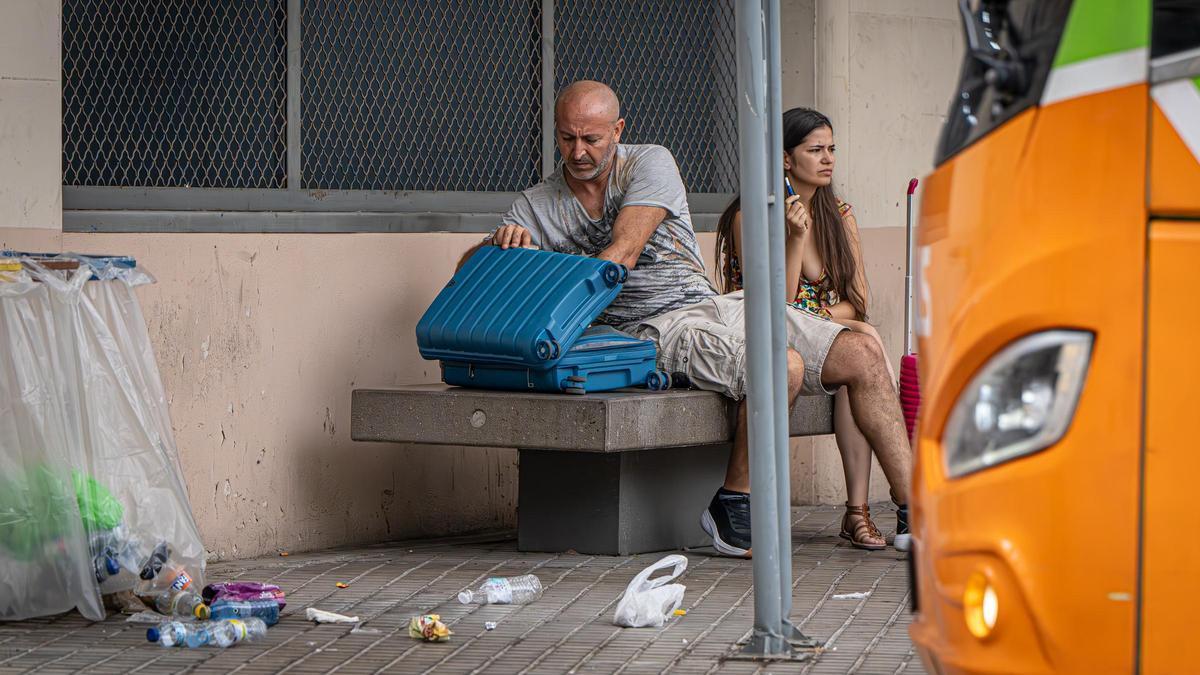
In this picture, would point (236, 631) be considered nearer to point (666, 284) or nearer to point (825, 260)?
point (666, 284)

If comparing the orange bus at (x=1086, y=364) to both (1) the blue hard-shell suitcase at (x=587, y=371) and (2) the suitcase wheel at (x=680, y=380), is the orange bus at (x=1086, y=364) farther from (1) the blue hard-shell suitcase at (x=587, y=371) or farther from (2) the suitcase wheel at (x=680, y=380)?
(2) the suitcase wheel at (x=680, y=380)

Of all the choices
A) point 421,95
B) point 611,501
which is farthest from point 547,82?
point 611,501

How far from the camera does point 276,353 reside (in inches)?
259

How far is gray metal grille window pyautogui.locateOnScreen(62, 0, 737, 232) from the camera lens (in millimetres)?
6367

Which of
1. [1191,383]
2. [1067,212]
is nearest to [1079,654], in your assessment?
[1191,383]

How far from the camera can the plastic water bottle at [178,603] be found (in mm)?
5238

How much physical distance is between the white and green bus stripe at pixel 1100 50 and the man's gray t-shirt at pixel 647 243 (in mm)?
3951

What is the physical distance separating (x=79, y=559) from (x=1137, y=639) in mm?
3446

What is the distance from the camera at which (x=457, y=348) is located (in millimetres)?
6234

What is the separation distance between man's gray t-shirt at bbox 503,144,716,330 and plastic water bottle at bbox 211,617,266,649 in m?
2.11

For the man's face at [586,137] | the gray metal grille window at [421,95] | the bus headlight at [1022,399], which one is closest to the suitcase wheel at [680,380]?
the man's face at [586,137]

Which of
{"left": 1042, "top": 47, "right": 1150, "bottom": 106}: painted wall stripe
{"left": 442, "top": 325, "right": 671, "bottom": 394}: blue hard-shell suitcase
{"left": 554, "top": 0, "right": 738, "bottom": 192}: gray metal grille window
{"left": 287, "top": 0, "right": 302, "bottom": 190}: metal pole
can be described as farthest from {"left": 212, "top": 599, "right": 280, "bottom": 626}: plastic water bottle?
{"left": 1042, "top": 47, "right": 1150, "bottom": 106}: painted wall stripe

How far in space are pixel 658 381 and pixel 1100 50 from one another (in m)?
3.84

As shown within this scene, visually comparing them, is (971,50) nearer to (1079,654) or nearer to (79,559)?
(1079,654)
